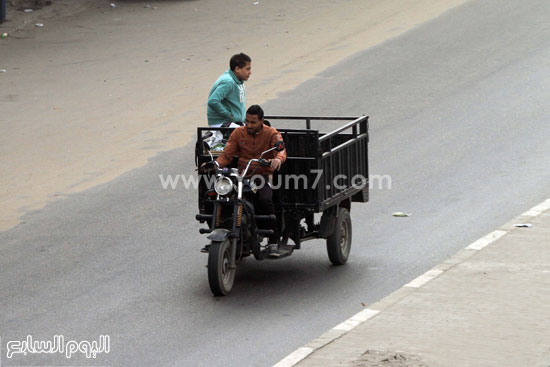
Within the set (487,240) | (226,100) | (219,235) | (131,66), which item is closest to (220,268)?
(219,235)

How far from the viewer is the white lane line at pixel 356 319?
8823 mm

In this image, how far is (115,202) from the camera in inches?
559

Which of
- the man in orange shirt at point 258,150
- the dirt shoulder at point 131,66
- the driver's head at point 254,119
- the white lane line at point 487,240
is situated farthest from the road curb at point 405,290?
the dirt shoulder at point 131,66

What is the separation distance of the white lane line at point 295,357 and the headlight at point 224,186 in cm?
230

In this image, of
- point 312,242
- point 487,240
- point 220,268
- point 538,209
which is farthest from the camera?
point 538,209

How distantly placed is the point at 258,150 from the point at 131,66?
12714 millimetres

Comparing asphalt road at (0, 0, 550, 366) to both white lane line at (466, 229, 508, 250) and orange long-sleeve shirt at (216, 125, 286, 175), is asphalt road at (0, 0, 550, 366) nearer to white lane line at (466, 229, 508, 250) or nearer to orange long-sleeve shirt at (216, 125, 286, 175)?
white lane line at (466, 229, 508, 250)

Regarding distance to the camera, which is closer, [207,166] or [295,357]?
[295,357]

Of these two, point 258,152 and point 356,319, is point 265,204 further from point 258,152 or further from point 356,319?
point 356,319

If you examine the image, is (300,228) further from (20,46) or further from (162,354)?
(20,46)

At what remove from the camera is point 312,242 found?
1232cm

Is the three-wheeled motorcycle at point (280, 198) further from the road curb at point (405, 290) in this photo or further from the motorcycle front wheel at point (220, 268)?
the road curb at point (405, 290)

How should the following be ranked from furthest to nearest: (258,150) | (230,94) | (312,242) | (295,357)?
(312,242), (230,94), (258,150), (295,357)

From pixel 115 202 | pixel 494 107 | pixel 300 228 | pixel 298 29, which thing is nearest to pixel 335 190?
pixel 300 228
